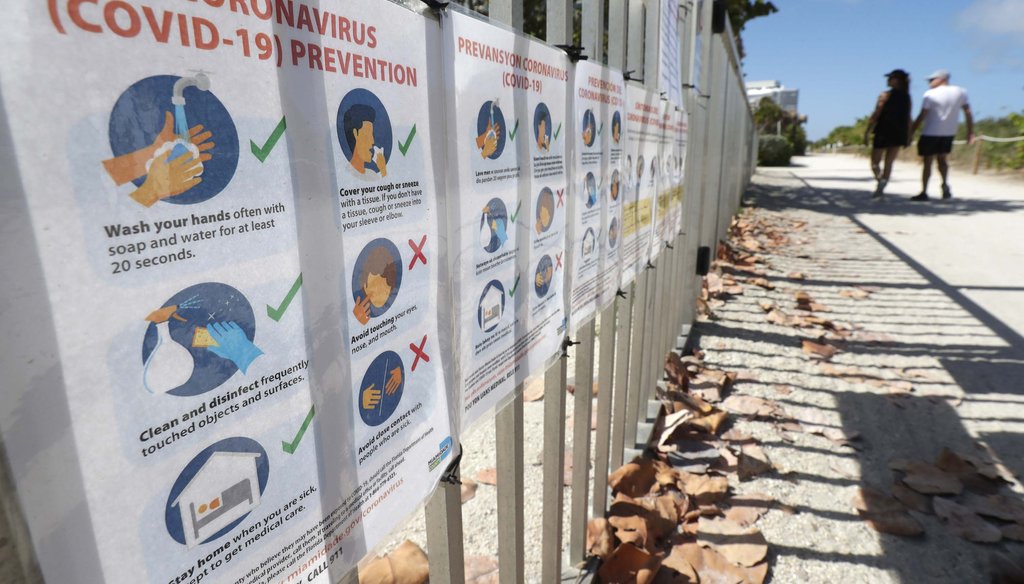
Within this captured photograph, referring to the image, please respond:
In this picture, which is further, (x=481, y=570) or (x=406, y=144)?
(x=481, y=570)

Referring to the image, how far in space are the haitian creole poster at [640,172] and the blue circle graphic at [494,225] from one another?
2.80 feet

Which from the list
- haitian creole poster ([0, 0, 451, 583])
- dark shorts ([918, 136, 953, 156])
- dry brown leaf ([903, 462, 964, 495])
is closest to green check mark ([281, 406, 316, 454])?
haitian creole poster ([0, 0, 451, 583])

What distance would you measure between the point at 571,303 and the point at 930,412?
2506 millimetres

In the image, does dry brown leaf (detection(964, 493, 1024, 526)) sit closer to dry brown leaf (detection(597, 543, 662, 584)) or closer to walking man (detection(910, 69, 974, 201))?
dry brown leaf (detection(597, 543, 662, 584))

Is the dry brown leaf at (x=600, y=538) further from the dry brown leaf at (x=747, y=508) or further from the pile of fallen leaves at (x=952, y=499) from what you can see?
the pile of fallen leaves at (x=952, y=499)

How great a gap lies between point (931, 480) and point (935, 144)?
413 inches

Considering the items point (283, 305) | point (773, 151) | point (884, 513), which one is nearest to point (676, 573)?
point (884, 513)

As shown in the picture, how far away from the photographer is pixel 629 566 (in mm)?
1806

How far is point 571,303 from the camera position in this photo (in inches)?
59.6

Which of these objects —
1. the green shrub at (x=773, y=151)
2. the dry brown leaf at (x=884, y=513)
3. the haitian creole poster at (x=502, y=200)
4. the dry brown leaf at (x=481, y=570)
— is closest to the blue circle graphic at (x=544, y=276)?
the haitian creole poster at (x=502, y=200)

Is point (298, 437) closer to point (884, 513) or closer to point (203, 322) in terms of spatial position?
point (203, 322)

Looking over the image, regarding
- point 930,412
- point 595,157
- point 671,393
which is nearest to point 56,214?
point 595,157

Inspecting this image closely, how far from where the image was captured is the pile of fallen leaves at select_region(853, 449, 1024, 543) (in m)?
2.08

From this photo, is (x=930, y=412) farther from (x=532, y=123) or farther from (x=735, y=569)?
(x=532, y=123)
